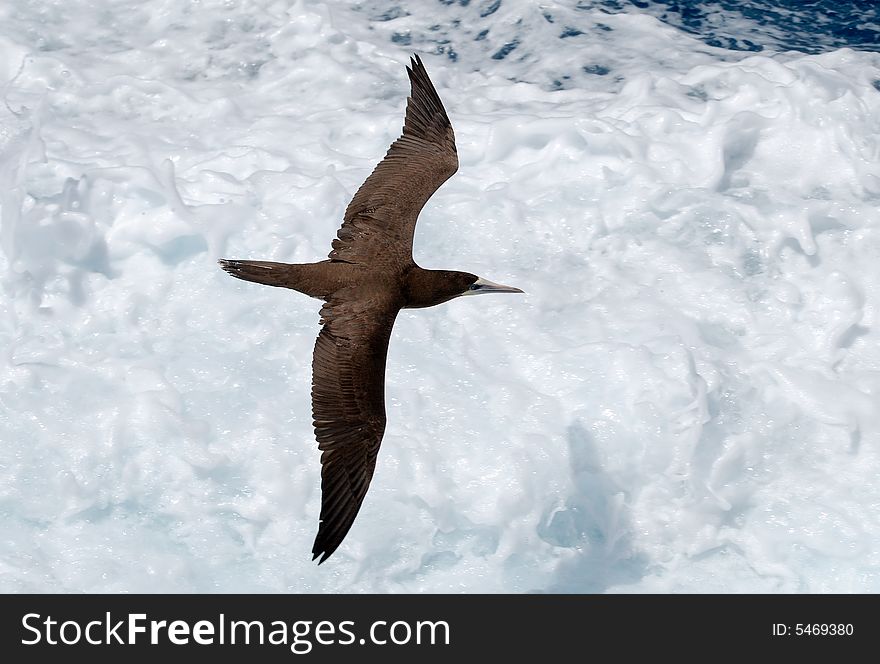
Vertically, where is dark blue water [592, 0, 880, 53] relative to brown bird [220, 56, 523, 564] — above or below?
below

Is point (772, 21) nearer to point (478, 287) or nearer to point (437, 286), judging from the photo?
point (478, 287)

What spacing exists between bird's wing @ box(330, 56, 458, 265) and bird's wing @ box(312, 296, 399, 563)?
24.1 inches

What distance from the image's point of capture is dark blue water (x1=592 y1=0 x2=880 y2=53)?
11.2 m

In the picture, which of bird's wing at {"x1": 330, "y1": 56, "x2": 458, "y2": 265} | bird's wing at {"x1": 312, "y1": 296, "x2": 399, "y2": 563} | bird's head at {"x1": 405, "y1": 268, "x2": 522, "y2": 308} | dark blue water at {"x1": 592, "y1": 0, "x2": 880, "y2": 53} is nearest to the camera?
bird's wing at {"x1": 312, "y1": 296, "x2": 399, "y2": 563}

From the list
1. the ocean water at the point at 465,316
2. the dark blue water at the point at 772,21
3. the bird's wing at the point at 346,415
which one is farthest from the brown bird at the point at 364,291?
the dark blue water at the point at 772,21

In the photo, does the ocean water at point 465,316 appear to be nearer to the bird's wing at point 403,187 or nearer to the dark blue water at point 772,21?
the dark blue water at point 772,21

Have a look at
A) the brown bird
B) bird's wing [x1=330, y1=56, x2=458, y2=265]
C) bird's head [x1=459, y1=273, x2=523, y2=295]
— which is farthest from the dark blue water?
bird's head [x1=459, y1=273, x2=523, y2=295]

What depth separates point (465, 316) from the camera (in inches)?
320

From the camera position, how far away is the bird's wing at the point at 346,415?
5492 mm

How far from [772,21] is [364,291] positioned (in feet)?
24.4

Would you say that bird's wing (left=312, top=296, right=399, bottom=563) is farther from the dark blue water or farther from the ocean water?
the dark blue water

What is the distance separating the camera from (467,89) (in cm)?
1056

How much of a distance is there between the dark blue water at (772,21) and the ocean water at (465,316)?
0.58ft
